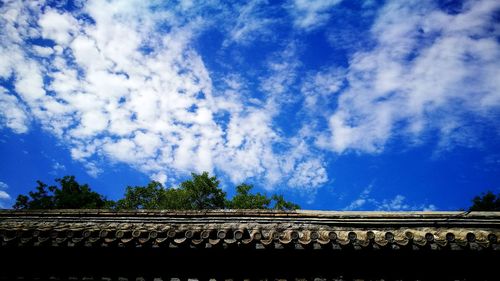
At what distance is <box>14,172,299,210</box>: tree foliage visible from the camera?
78.1 feet

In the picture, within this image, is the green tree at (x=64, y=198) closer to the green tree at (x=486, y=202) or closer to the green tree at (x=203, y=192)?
the green tree at (x=203, y=192)

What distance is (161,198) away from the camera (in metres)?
25.2

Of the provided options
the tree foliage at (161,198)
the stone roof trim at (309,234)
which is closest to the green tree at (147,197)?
the tree foliage at (161,198)

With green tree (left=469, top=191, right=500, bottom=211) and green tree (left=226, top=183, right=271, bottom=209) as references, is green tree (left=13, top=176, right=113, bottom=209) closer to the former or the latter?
green tree (left=226, top=183, right=271, bottom=209)

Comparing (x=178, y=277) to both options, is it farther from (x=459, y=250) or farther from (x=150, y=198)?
(x=150, y=198)

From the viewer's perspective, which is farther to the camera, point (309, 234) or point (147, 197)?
point (147, 197)

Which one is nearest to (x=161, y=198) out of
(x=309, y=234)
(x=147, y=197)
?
(x=147, y=197)

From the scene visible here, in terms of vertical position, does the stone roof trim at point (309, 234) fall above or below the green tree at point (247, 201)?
below

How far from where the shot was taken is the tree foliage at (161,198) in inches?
937

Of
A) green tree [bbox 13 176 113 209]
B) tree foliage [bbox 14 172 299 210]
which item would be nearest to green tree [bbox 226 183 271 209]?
tree foliage [bbox 14 172 299 210]

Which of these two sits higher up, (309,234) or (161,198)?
(161,198)

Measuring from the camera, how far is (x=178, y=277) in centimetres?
538

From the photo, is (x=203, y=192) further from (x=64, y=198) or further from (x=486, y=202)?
(x=486, y=202)

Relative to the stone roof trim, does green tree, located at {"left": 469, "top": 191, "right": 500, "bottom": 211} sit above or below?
above
